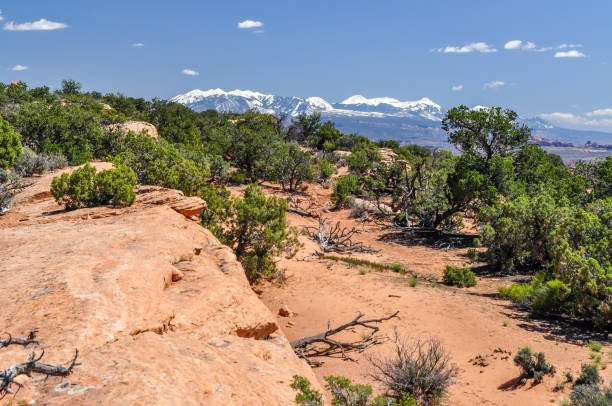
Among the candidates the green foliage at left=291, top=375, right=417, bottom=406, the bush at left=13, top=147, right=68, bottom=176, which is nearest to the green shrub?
the green foliage at left=291, top=375, right=417, bottom=406

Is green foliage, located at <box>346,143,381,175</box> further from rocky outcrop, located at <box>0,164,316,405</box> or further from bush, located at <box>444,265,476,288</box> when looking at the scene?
rocky outcrop, located at <box>0,164,316,405</box>

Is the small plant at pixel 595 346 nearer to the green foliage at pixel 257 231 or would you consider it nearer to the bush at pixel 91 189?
the green foliage at pixel 257 231

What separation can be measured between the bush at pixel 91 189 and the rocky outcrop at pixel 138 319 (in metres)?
2.41

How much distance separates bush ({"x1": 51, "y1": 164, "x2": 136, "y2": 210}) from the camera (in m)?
10.7

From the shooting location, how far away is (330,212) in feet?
91.2

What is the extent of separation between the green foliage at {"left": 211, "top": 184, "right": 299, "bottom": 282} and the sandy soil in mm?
1114

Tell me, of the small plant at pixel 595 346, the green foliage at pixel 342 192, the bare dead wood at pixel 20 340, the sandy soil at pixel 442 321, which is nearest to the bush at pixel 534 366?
the sandy soil at pixel 442 321

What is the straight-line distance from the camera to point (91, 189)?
11.1 meters

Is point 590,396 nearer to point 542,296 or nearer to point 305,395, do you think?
point 305,395

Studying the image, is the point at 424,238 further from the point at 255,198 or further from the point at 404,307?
the point at 255,198

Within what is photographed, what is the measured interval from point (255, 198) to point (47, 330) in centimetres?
833

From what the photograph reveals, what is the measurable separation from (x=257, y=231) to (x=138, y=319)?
777 centimetres

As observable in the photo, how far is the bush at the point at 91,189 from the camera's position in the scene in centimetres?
1074

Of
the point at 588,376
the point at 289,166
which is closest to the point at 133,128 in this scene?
the point at 289,166
